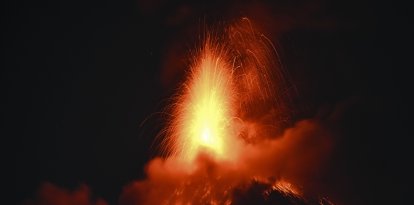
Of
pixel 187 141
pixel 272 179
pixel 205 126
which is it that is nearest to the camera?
pixel 187 141

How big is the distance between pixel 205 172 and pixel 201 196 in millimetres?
2746

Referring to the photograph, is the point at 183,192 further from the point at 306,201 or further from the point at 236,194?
the point at 306,201

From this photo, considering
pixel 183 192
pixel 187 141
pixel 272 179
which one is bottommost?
pixel 187 141

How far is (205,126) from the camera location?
23516 millimetres

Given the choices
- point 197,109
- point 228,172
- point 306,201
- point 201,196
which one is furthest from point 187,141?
point 306,201

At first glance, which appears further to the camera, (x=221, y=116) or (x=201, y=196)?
(x=201, y=196)

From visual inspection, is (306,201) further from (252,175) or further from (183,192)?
(183,192)

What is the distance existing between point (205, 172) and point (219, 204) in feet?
10.4

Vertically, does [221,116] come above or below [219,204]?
below

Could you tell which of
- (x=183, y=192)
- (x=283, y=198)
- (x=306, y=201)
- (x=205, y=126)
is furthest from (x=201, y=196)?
(x=205, y=126)

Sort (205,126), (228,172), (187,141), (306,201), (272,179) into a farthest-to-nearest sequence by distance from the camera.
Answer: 1. (306,201)
2. (272,179)
3. (228,172)
4. (205,126)
5. (187,141)

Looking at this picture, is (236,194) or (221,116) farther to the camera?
(236,194)

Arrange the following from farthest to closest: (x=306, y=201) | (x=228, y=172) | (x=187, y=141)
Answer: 1. (x=306, y=201)
2. (x=228, y=172)
3. (x=187, y=141)

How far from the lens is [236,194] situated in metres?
39.9
